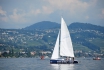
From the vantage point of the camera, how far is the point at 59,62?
112 m

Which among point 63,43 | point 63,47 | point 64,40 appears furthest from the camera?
point 64,40

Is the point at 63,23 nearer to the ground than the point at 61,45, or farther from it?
farther from it

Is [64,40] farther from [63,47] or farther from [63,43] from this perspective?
[63,47]

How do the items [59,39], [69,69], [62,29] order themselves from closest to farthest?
1. [69,69]
2. [62,29]
3. [59,39]

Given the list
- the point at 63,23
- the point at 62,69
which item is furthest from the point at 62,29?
the point at 62,69

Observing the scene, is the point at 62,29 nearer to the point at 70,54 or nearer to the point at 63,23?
the point at 63,23

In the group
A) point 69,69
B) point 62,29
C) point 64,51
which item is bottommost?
point 69,69

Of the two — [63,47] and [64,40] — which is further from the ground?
[64,40]

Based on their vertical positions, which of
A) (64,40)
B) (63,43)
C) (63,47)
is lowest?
(63,47)

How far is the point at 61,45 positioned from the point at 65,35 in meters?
4.26

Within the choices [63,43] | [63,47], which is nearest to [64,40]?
[63,43]

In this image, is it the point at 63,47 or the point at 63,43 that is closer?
the point at 63,47

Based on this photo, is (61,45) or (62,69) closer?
(62,69)

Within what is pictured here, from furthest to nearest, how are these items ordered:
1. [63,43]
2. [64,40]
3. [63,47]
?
[64,40] < [63,43] < [63,47]
